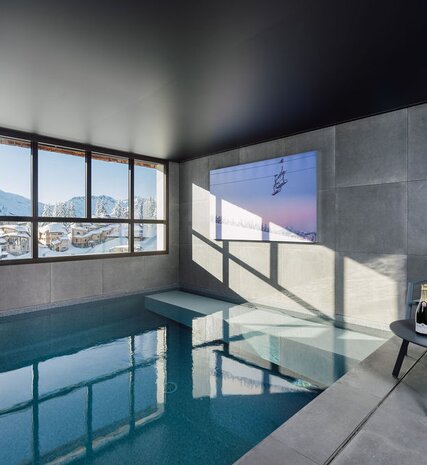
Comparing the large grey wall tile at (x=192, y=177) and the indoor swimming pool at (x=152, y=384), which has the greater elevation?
the large grey wall tile at (x=192, y=177)

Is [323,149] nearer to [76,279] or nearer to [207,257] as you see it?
[207,257]

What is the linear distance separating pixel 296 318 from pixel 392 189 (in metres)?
2.32

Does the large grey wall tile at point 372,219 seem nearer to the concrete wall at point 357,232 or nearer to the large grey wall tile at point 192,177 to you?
the concrete wall at point 357,232

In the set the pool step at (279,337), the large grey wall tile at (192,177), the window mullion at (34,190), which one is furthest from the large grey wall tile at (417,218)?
the window mullion at (34,190)

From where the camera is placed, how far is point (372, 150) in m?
4.33

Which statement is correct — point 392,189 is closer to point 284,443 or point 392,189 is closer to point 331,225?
point 331,225

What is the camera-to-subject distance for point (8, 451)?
2.05 meters

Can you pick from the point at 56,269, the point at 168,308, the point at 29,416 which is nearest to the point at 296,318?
the point at 168,308

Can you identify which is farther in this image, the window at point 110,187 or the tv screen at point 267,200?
the window at point 110,187

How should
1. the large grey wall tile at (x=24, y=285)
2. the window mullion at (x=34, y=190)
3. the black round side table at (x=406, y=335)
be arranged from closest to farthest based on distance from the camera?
the black round side table at (x=406, y=335), the large grey wall tile at (x=24, y=285), the window mullion at (x=34, y=190)

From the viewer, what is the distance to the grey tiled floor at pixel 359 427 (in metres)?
1.69

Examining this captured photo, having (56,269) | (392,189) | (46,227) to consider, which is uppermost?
(392,189)

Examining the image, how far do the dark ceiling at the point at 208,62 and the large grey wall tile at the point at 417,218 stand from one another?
1.05 m

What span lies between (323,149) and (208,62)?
2.54 metres
